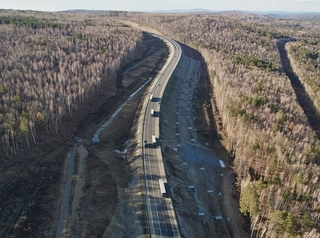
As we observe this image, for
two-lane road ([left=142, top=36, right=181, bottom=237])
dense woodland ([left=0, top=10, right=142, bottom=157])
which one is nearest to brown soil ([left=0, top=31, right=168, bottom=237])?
dense woodland ([left=0, top=10, right=142, bottom=157])

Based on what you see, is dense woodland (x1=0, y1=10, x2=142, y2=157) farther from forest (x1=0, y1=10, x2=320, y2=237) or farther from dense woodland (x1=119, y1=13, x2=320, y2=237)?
dense woodland (x1=119, y1=13, x2=320, y2=237)

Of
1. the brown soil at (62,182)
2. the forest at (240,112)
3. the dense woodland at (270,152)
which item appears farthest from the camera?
the forest at (240,112)

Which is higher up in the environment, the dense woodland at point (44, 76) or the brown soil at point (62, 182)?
the dense woodland at point (44, 76)

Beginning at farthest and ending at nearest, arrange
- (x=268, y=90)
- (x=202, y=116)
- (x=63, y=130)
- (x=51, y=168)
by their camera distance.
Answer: (x=268, y=90)
(x=202, y=116)
(x=63, y=130)
(x=51, y=168)

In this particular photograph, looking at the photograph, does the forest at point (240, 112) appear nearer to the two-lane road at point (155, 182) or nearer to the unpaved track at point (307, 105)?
the unpaved track at point (307, 105)

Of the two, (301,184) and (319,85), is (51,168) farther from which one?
(319,85)

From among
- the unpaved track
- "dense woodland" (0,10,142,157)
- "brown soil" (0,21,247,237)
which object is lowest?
"brown soil" (0,21,247,237)

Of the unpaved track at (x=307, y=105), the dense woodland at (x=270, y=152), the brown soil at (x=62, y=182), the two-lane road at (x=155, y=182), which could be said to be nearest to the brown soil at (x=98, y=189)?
the brown soil at (x=62, y=182)

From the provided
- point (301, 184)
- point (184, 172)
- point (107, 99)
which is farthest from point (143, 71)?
point (301, 184)
